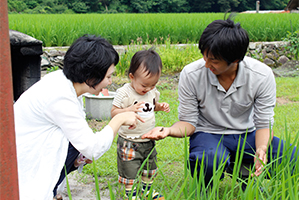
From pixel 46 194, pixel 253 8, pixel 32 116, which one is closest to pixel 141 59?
pixel 32 116

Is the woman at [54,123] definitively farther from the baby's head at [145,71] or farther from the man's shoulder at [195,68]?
the man's shoulder at [195,68]

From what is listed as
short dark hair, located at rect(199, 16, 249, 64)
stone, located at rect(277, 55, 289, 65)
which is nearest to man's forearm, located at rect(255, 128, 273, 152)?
short dark hair, located at rect(199, 16, 249, 64)

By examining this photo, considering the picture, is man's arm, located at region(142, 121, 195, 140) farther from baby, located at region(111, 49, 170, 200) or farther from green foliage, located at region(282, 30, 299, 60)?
green foliage, located at region(282, 30, 299, 60)

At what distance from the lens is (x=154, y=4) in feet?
99.9

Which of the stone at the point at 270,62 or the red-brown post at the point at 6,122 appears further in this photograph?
the stone at the point at 270,62

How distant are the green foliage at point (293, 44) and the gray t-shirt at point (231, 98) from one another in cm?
672

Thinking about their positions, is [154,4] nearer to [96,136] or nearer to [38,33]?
[38,33]

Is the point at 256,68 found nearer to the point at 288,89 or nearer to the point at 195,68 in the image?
the point at 195,68

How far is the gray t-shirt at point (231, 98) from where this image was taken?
201 centimetres

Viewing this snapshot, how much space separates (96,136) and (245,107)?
1054 millimetres

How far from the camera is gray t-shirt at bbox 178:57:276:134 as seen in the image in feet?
6.60

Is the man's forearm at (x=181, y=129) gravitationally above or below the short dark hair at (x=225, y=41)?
below

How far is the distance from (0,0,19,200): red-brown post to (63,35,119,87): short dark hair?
928 millimetres

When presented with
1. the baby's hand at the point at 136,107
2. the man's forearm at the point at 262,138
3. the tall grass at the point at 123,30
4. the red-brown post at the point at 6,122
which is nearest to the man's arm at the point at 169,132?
the baby's hand at the point at 136,107
